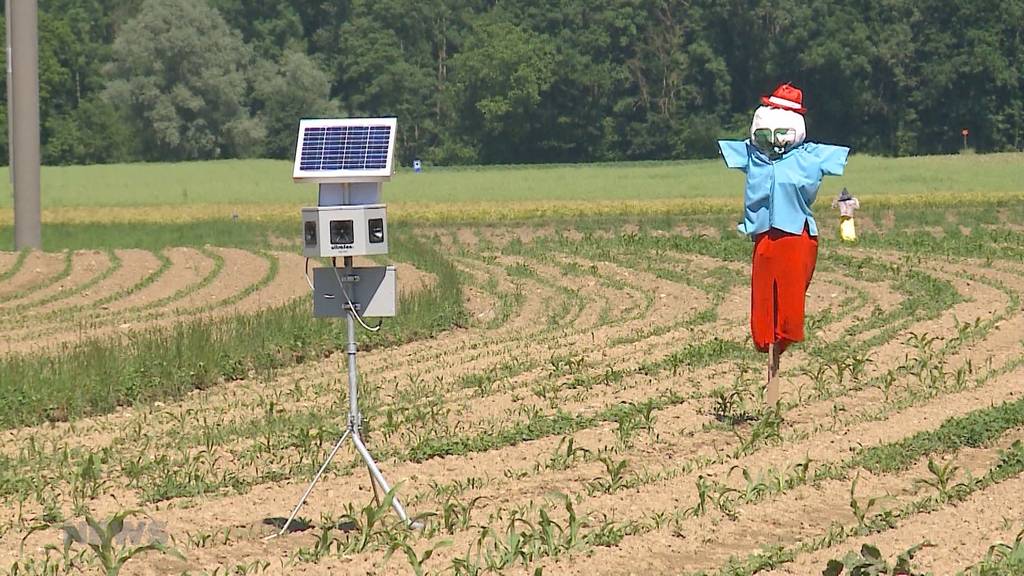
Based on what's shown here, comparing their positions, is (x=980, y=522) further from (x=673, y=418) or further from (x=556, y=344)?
(x=556, y=344)

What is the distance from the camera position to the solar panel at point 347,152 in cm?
916

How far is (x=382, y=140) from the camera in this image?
9242mm

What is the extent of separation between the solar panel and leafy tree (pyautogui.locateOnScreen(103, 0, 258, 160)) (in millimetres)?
69707

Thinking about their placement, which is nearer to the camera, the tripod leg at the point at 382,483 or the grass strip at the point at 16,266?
the tripod leg at the point at 382,483

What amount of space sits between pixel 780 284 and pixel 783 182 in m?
0.68

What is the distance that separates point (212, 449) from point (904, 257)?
55.3ft

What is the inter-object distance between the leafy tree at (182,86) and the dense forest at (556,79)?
0.30 feet

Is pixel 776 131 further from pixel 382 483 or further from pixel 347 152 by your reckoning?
pixel 382 483

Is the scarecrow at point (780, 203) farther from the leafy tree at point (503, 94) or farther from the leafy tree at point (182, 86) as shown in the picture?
the leafy tree at point (503, 94)

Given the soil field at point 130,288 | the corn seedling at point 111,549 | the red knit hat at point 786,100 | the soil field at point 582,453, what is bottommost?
the soil field at point 130,288

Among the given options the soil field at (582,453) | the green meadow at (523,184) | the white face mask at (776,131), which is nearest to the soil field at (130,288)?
the soil field at (582,453)

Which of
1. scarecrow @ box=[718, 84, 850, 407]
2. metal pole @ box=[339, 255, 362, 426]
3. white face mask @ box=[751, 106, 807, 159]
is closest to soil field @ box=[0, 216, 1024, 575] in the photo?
metal pole @ box=[339, 255, 362, 426]

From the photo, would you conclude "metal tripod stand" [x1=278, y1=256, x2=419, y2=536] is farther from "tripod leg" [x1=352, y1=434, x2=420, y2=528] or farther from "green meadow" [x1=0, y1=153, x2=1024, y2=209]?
"green meadow" [x1=0, y1=153, x2=1024, y2=209]

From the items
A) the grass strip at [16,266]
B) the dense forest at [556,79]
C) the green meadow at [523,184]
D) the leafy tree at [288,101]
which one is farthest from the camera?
the leafy tree at [288,101]
